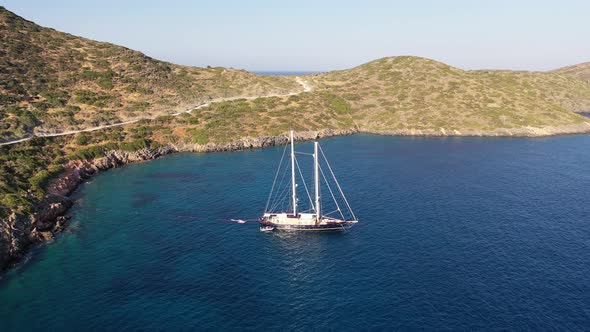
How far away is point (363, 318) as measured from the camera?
1797 inches

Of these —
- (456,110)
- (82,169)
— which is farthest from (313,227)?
(456,110)

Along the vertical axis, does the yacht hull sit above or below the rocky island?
below

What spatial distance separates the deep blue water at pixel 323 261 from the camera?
1822 inches

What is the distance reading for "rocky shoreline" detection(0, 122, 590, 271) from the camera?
62594mm

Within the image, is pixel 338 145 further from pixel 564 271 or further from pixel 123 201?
pixel 564 271

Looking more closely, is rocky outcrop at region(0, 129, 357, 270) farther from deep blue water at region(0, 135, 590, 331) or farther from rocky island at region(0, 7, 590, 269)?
deep blue water at region(0, 135, 590, 331)

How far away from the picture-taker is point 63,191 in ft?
284

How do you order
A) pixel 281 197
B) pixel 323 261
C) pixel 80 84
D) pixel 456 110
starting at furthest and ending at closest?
pixel 456 110
pixel 80 84
pixel 281 197
pixel 323 261

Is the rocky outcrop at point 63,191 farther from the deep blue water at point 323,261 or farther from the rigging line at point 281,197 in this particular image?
the rigging line at point 281,197

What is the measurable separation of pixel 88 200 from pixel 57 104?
6517 centimetres

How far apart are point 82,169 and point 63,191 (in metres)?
16.2

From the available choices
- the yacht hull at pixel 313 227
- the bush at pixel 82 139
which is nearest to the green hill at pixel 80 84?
the bush at pixel 82 139

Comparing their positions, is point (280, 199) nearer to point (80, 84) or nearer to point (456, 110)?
point (80, 84)

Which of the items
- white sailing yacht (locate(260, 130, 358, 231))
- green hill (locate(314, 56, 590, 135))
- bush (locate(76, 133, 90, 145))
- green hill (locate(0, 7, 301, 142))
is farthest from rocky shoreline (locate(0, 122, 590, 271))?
white sailing yacht (locate(260, 130, 358, 231))
